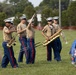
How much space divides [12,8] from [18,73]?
76.6m

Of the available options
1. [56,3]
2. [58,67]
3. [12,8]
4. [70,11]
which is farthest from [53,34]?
[56,3]

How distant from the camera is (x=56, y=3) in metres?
92.9

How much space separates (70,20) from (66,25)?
1250mm

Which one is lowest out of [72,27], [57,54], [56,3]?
[56,3]

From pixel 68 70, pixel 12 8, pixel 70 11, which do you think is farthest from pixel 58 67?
pixel 12 8

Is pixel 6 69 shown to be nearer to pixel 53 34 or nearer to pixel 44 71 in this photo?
pixel 44 71

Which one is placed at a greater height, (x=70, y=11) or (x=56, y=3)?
(x=70, y=11)

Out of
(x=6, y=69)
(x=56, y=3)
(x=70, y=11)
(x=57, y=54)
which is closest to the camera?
(x=6, y=69)

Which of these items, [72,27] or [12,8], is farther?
[12,8]

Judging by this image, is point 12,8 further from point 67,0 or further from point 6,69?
point 6,69

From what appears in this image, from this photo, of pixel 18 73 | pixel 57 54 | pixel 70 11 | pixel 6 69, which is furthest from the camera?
pixel 70 11

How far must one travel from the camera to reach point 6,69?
423 inches

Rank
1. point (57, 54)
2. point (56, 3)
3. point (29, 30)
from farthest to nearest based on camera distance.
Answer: point (56, 3), point (57, 54), point (29, 30)

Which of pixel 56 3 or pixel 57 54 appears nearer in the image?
pixel 57 54
